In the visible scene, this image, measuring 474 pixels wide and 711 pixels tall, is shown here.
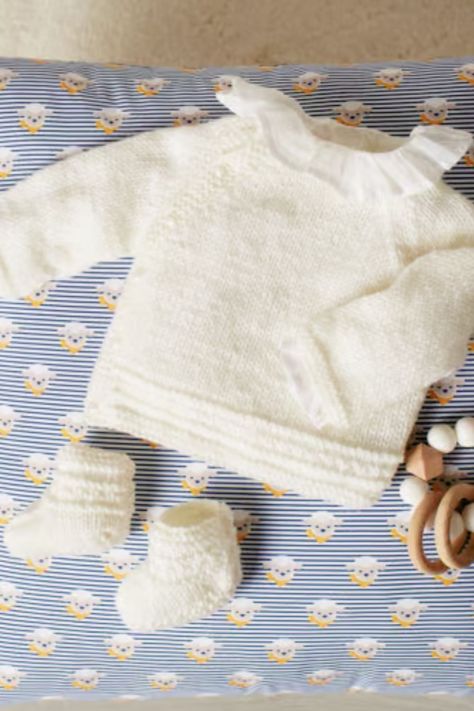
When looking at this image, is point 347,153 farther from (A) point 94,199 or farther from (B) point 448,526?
(B) point 448,526

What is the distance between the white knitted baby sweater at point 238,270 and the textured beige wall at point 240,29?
1.46ft

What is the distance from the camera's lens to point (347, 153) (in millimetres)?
775

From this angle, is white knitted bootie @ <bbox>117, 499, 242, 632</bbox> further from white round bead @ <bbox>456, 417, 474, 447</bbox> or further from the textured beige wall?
the textured beige wall

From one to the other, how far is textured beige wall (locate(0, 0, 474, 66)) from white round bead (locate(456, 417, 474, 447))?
60 cm

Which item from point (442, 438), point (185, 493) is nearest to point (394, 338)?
point (442, 438)

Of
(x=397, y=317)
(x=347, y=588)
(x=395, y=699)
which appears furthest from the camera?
(x=395, y=699)

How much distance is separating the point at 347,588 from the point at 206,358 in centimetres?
27

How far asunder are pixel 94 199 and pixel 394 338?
0.30 m

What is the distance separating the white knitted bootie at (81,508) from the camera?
0.80 meters

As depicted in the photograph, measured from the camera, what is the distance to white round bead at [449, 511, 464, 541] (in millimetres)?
829

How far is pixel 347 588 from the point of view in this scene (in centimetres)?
87

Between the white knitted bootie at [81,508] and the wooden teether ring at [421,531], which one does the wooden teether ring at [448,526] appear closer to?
the wooden teether ring at [421,531]

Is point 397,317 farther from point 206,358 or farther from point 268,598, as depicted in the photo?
point 268,598

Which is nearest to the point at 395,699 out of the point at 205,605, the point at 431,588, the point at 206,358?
the point at 431,588
